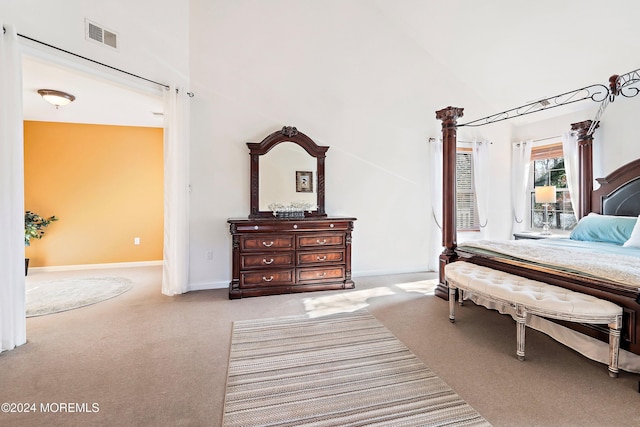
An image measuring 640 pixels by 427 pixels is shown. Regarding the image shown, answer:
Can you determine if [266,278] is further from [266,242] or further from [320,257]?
[320,257]

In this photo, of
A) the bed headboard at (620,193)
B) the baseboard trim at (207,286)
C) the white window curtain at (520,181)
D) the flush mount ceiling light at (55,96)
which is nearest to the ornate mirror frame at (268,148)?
the baseboard trim at (207,286)

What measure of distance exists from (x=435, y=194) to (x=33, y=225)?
657cm

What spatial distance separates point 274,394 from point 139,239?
498 cm

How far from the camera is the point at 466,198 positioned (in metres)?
5.70

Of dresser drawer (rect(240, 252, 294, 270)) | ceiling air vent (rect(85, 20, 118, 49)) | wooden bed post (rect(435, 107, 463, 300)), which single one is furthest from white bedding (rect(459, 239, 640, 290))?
ceiling air vent (rect(85, 20, 118, 49))

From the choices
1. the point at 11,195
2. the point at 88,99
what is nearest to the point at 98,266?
the point at 88,99

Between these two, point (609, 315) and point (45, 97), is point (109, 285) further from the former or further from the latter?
point (609, 315)

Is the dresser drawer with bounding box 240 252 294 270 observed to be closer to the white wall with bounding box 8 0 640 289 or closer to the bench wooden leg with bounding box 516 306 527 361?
the white wall with bounding box 8 0 640 289

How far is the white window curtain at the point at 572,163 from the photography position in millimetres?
4625

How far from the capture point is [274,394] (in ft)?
6.24

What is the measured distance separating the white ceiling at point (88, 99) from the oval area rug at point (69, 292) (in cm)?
247

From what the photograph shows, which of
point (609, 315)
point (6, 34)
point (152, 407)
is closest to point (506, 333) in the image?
point (609, 315)

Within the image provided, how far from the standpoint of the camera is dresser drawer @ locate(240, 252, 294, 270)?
12.5 feet

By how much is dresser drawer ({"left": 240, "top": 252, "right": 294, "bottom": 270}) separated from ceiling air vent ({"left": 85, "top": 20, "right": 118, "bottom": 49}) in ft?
8.71
